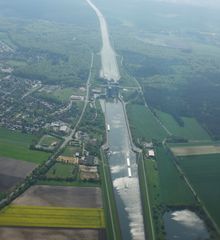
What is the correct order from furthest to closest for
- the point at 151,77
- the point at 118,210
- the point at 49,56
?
1. the point at 49,56
2. the point at 151,77
3. the point at 118,210

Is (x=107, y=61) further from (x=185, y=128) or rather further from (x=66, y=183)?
(x=66, y=183)

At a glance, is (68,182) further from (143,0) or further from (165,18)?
(143,0)

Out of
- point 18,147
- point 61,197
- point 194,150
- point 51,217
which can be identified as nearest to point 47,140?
point 18,147

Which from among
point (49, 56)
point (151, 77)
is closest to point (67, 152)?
point (151, 77)

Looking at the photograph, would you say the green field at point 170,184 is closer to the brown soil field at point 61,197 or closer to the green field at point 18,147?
the brown soil field at point 61,197

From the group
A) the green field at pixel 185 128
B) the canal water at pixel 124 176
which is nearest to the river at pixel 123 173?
the canal water at pixel 124 176

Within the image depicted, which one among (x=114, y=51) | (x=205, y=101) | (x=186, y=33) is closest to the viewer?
(x=205, y=101)
